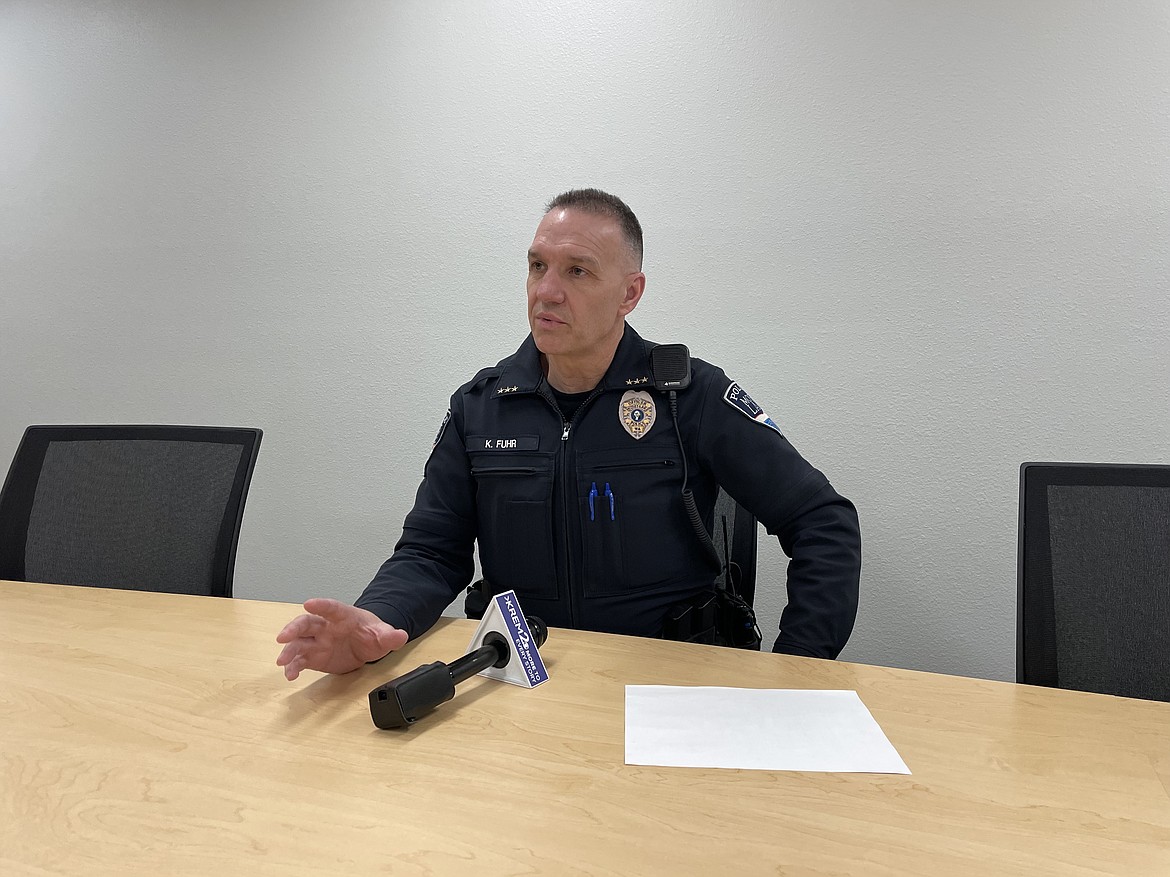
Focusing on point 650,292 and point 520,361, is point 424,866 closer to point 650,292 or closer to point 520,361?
point 520,361

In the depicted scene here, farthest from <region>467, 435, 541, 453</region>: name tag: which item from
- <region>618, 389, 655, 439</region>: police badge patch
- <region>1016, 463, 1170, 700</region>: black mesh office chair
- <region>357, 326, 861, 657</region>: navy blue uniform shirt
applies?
<region>1016, 463, 1170, 700</region>: black mesh office chair

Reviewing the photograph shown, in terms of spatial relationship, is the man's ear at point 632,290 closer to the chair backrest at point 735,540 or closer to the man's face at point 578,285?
the man's face at point 578,285

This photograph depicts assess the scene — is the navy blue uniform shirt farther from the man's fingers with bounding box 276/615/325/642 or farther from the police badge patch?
the man's fingers with bounding box 276/615/325/642

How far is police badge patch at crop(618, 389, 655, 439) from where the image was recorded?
4.94 feet

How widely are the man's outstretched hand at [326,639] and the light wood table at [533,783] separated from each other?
1.0 inches


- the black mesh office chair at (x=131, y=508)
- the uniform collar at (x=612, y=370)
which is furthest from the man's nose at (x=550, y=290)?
the black mesh office chair at (x=131, y=508)

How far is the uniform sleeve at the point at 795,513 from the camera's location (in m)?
1.42

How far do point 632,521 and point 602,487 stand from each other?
0.28 feet

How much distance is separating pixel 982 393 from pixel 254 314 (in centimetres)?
218

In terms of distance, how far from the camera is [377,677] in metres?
1.03

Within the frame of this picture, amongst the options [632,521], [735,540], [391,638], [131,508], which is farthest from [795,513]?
[131,508]

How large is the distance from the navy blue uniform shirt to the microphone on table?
45cm

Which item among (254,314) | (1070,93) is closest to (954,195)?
(1070,93)

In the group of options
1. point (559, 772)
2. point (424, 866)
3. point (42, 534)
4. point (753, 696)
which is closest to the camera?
point (424, 866)
